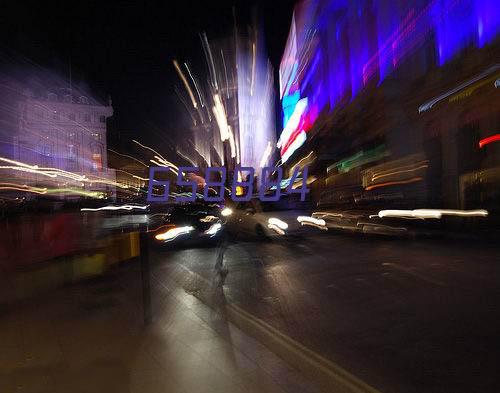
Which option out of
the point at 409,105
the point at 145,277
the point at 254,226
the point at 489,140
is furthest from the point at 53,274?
the point at 409,105

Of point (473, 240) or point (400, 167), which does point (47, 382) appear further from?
point (400, 167)

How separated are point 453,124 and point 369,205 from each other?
5.31 m

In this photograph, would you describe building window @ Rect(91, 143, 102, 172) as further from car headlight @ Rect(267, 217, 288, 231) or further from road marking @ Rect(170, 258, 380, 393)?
road marking @ Rect(170, 258, 380, 393)

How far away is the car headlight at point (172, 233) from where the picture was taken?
14.1 m

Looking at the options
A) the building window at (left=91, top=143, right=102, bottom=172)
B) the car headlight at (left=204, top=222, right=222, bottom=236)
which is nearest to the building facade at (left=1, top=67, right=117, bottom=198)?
the building window at (left=91, top=143, right=102, bottom=172)

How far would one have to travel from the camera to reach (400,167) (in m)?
23.3

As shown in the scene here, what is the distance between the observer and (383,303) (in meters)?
6.44

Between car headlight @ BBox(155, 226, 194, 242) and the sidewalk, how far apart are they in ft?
22.9

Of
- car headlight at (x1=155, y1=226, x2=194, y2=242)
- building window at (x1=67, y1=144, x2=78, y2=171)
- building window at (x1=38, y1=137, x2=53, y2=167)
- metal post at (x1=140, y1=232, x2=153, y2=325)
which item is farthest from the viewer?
building window at (x1=67, y1=144, x2=78, y2=171)

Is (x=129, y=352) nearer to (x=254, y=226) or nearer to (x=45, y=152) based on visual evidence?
(x=254, y=226)

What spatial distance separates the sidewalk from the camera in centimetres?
381

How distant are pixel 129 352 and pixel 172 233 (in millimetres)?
9872

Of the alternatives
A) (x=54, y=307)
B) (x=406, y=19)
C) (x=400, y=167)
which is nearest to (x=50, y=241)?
(x=54, y=307)

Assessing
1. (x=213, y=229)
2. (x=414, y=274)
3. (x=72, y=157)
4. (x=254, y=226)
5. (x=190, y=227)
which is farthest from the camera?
(x=72, y=157)
